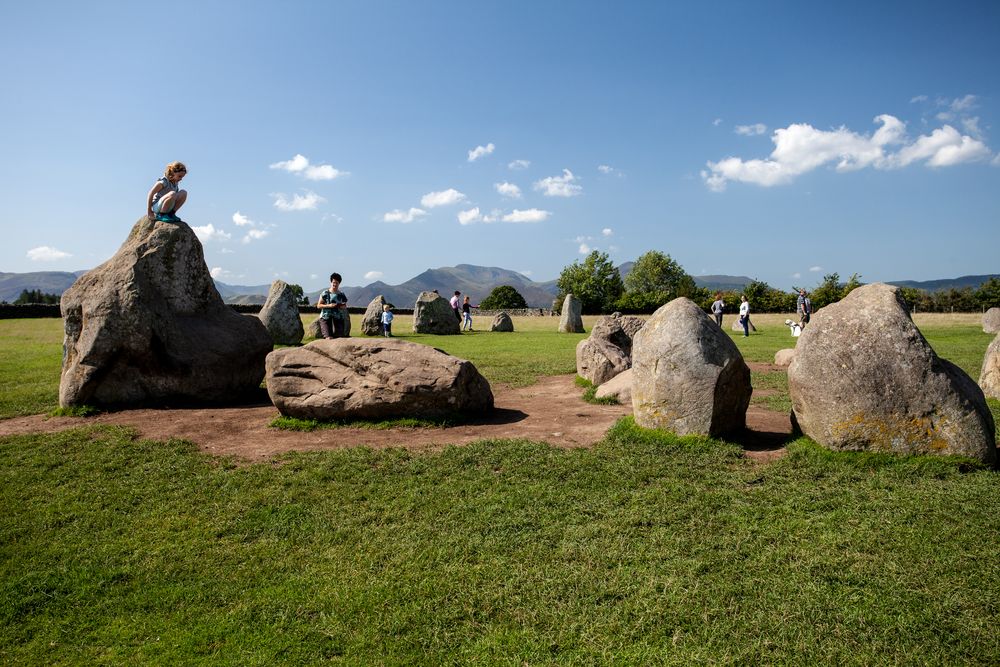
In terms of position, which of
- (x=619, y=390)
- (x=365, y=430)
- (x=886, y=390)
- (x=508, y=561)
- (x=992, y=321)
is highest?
(x=992, y=321)

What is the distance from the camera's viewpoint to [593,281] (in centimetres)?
10462

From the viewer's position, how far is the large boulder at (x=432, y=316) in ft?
104

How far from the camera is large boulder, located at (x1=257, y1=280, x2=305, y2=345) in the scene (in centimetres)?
2361

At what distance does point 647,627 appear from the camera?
4016mm

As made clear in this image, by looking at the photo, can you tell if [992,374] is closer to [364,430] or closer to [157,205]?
→ [364,430]

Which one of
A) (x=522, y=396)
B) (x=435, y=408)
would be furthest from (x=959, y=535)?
(x=522, y=396)

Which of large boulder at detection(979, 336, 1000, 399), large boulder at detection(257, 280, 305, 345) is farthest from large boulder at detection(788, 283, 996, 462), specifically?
large boulder at detection(257, 280, 305, 345)

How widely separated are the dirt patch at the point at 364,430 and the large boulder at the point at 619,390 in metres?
0.28

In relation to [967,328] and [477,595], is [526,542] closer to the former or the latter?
[477,595]

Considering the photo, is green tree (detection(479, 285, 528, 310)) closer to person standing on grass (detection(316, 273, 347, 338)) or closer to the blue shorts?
person standing on grass (detection(316, 273, 347, 338))

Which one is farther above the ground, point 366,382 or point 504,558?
point 366,382

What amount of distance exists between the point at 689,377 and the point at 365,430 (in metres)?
4.80

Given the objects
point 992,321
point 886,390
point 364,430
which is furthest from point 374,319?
point 992,321

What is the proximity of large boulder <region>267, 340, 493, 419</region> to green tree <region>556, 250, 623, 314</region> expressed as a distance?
92.8 meters
